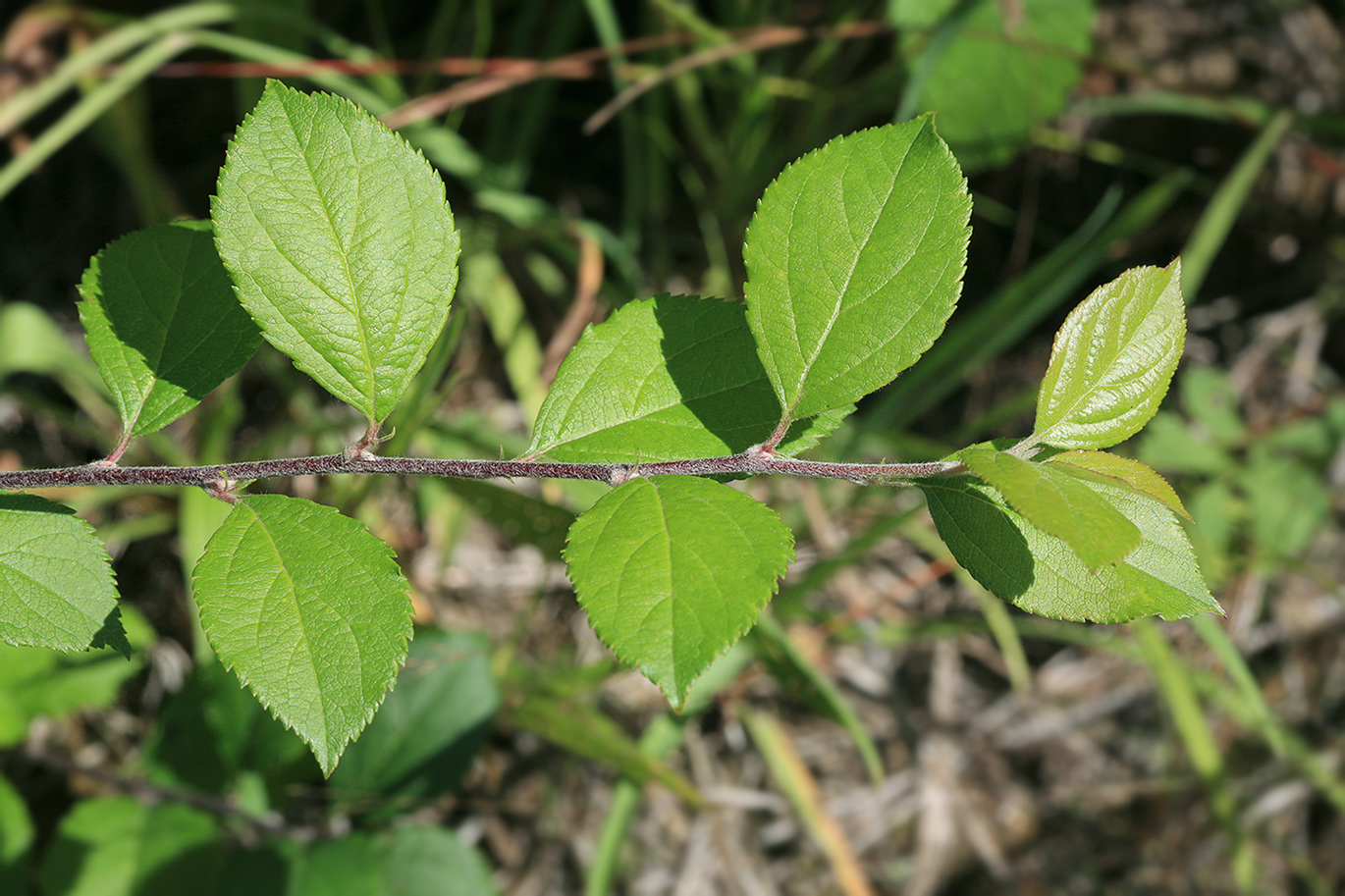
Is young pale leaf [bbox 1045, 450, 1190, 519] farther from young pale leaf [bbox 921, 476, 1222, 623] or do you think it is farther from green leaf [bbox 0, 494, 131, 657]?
green leaf [bbox 0, 494, 131, 657]

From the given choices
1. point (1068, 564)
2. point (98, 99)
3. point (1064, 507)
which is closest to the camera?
point (1064, 507)

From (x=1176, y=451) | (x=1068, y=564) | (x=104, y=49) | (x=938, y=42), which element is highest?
(x=104, y=49)

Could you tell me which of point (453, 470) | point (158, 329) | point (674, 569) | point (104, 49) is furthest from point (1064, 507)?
point (104, 49)

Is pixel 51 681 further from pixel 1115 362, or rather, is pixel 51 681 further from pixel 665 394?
pixel 1115 362

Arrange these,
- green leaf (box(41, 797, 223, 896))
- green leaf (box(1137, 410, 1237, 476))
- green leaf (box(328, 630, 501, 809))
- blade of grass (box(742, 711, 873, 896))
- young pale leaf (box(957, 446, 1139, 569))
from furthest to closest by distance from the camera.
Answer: green leaf (box(1137, 410, 1237, 476))
blade of grass (box(742, 711, 873, 896))
green leaf (box(328, 630, 501, 809))
green leaf (box(41, 797, 223, 896))
young pale leaf (box(957, 446, 1139, 569))

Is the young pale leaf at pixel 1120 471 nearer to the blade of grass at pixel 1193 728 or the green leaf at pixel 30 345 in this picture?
the blade of grass at pixel 1193 728

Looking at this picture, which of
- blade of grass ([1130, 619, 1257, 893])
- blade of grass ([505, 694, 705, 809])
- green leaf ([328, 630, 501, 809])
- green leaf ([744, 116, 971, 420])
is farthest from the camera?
blade of grass ([1130, 619, 1257, 893])

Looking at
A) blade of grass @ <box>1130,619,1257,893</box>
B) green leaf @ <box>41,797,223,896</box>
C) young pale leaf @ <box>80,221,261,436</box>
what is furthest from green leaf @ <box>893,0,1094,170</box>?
green leaf @ <box>41,797,223,896</box>

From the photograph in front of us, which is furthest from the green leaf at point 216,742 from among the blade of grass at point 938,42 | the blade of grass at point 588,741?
the blade of grass at point 938,42
